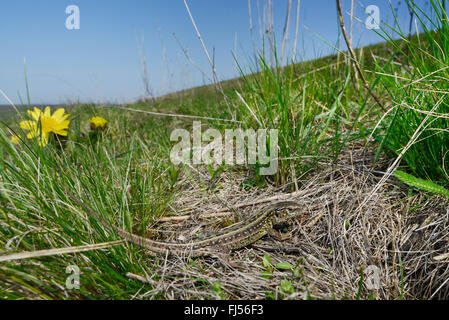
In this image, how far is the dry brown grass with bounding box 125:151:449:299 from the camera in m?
1.60

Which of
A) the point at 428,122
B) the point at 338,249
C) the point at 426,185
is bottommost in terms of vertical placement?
the point at 338,249

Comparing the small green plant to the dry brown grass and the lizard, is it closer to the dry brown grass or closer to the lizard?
the dry brown grass

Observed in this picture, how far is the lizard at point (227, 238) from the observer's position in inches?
71.8

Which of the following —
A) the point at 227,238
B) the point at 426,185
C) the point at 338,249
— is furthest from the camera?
the point at 227,238

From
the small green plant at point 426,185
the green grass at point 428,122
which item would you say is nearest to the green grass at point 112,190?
the green grass at point 428,122

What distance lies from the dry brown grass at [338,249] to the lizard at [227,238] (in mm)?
74

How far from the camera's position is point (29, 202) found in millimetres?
1752

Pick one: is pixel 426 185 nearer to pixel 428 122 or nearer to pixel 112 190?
pixel 428 122

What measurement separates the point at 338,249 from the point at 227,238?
815 millimetres

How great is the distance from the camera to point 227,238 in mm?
2041

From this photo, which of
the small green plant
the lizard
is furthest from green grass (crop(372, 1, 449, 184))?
the lizard

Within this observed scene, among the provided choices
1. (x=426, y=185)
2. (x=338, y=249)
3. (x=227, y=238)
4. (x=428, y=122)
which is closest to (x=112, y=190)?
(x=227, y=238)

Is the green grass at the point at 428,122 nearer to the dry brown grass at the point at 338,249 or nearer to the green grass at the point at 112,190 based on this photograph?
the green grass at the point at 112,190
